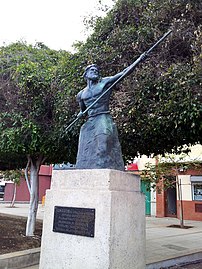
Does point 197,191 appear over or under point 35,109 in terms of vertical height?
under

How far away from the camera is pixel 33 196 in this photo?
939cm

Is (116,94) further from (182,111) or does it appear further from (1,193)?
(1,193)

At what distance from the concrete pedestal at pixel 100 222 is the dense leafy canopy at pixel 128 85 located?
1.85 metres

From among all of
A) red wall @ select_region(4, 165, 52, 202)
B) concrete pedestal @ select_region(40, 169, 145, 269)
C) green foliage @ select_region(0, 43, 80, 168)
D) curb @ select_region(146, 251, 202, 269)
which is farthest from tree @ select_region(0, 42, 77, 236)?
red wall @ select_region(4, 165, 52, 202)

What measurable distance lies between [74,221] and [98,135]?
4.61ft

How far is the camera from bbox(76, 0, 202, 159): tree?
18.1 feet

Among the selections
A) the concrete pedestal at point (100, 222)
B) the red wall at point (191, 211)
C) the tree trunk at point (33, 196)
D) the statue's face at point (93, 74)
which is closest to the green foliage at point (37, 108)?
the tree trunk at point (33, 196)

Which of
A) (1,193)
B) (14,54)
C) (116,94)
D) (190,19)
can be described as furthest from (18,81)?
(1,193)

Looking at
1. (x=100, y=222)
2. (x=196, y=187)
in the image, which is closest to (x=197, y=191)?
(x=196, y=187)

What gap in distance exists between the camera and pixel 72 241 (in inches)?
168

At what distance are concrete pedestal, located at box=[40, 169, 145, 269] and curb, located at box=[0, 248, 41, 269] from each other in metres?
1.97

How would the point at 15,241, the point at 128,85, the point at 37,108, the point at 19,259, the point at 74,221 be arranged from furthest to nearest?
the point at 37,108, the point at 15,241, the point at 128,85, the point at 19,259, the point at 74,221

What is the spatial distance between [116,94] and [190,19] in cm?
229

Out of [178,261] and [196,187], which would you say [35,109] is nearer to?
[178,261]
